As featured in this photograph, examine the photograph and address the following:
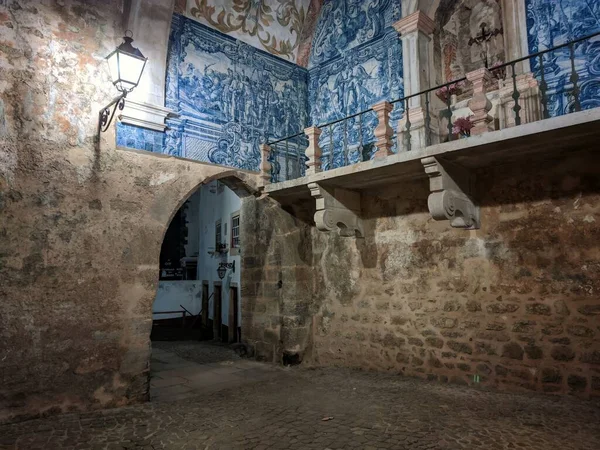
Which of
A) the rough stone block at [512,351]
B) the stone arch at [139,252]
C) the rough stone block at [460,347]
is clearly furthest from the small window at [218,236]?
the rough stone block at [512,351]

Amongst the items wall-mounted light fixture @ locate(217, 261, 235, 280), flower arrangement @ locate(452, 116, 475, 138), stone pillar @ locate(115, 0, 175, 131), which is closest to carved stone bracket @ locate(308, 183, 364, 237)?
flower arrangement @ locate(452, 116, 475, 138)

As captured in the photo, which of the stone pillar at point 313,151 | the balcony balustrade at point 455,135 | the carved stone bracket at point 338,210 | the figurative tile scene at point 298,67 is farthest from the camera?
the stone pillar at point 313,151

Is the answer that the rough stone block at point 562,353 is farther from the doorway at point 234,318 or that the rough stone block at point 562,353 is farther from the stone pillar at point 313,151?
the doorway at point 234,318

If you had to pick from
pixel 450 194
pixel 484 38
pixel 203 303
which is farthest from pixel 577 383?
pixel 203 303

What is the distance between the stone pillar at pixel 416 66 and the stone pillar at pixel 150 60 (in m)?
2.97

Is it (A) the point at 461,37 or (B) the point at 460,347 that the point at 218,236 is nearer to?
(A) the point at 461,37

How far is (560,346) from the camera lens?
4066 millimetres

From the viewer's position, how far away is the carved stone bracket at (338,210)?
5.32 meters

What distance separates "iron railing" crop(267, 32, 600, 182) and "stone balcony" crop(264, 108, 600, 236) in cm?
26

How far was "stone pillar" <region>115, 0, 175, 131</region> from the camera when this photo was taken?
16.1 ft

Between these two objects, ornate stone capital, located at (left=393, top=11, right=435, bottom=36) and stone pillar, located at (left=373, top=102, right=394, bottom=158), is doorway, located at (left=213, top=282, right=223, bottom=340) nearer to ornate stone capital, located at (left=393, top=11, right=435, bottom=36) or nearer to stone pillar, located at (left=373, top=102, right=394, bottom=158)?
stone pillar, located at (left=373, top=102, right=394, bottom=158)

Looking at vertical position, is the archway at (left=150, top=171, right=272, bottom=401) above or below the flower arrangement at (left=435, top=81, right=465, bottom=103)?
below

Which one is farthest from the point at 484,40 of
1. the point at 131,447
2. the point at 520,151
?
the point at 131,447

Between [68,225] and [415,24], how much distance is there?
4.77m
